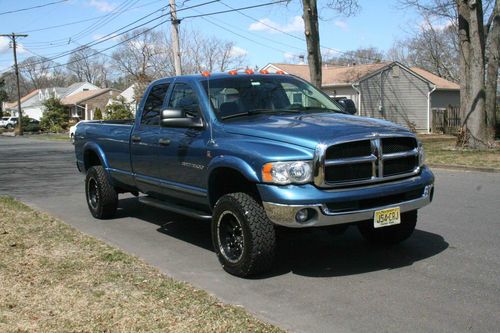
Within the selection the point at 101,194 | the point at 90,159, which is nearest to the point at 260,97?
the point at 101,194

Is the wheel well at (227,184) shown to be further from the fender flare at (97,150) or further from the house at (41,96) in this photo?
the house at (41,96)

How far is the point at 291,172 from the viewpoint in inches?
193

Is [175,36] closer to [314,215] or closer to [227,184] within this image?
[227,184]

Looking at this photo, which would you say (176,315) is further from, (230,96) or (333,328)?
(230,96)

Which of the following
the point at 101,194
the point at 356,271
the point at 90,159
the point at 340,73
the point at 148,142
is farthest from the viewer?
the point at 340,73

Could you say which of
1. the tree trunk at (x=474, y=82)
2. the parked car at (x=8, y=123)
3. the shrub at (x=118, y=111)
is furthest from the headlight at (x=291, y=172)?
the parked car at (x=8, y=123)

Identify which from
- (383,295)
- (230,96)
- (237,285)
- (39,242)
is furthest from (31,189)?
(383,295)

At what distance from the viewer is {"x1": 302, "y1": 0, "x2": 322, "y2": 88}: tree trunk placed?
21.9m

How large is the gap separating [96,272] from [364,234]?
3.03 metres

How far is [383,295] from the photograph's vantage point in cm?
477

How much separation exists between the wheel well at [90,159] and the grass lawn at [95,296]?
218cm

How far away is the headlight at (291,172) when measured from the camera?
4898 millimetres

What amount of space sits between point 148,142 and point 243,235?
2239 millimetres

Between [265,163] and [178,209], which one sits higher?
[265,163]
